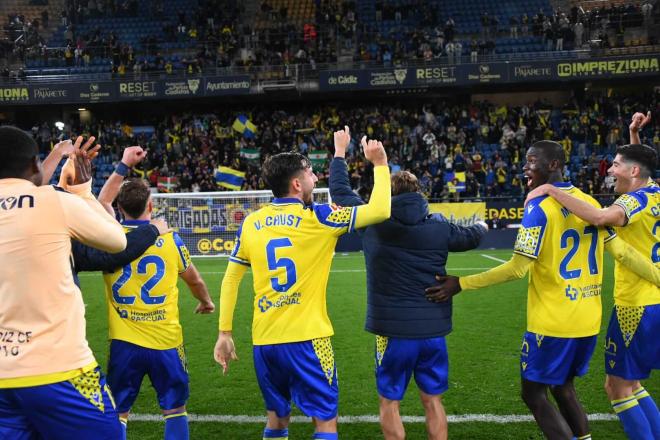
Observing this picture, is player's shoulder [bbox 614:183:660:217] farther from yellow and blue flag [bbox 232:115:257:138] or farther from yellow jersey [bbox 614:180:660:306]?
yellow and blue flag [bbox 232:115:257:138]

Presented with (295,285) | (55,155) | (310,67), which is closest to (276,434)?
(295,285)

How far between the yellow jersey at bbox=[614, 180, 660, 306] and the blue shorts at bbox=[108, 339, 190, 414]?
10.5 feet

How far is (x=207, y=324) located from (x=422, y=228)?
655 centimetres

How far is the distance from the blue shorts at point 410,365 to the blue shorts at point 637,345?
1295 millimetres

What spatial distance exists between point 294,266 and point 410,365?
3.56 ft

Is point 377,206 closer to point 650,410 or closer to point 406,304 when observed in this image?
point 406,304

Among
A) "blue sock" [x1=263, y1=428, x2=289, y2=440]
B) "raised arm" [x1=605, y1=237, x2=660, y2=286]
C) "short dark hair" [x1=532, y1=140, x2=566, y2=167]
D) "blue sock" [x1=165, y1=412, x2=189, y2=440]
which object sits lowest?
"blue sock" [x1=165, y1=412, x2=189, y2=440]

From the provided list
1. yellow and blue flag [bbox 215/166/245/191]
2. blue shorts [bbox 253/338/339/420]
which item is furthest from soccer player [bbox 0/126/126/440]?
yellow and blue flag [bbox 215/166/245/191]

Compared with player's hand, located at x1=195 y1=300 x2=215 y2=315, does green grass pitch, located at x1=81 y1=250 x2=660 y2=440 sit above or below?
below

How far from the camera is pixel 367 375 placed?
6.89 meters

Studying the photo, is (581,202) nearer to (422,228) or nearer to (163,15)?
(422,228)

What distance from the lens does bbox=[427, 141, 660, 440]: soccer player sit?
12.9ft

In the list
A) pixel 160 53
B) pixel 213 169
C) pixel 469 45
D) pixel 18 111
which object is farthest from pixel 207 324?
pixel 18 111

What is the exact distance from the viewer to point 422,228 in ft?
13.3
